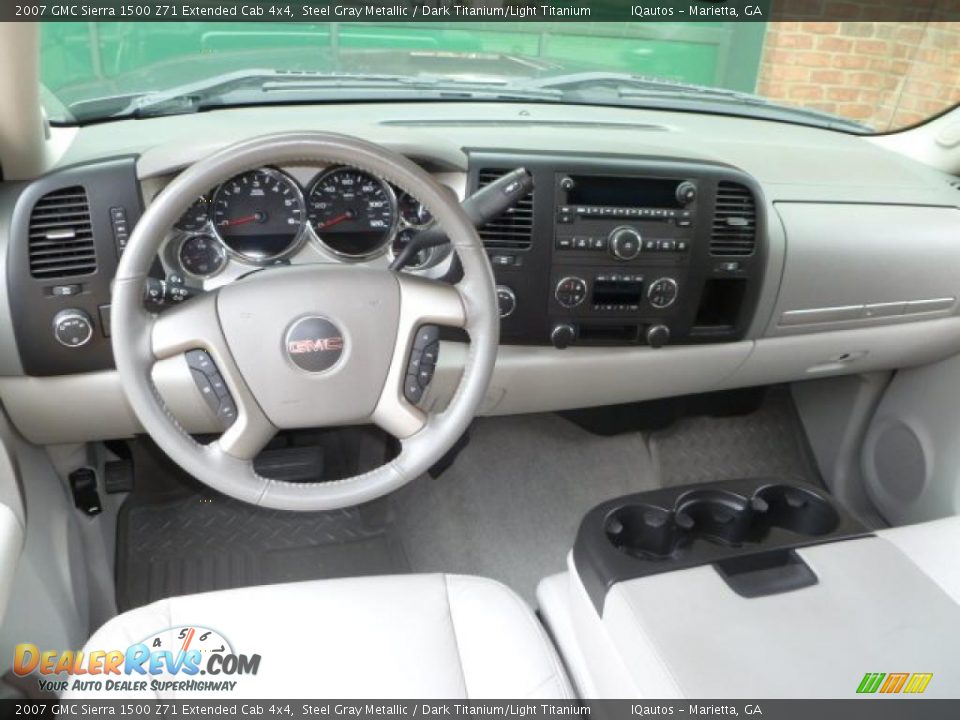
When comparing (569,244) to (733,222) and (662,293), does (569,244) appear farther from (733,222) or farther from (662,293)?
(733,222)

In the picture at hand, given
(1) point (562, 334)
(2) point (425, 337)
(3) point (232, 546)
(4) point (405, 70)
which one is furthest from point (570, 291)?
(3) point (232, 546)

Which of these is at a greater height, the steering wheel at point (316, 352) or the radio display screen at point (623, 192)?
the radio display screen at point (623, 192)

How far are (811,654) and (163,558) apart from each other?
60.8 inches

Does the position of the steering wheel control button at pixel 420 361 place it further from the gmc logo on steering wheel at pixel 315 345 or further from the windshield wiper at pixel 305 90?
the windshield wiper at pixel 305 90

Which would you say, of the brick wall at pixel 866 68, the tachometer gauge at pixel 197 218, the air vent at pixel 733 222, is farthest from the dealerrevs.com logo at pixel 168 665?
the brick wall at pixel 866 68

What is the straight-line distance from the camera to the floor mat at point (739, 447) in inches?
95.3

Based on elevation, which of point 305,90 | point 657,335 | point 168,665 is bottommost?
point 168,665

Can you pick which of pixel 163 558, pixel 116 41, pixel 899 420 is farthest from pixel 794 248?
pixel 163 558

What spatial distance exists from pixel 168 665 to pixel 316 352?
1.70 feet

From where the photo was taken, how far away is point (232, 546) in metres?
2.03

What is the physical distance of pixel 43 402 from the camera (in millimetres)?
1489

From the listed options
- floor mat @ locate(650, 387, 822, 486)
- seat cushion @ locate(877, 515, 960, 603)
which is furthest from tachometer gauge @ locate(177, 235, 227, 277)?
floor mat @ locate(650, 387, 822, 486)

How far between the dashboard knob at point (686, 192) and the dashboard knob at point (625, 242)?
120mm

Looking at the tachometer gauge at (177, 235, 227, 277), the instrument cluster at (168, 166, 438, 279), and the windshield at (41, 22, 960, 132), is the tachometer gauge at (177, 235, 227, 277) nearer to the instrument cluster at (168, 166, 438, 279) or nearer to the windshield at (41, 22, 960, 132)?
the instrument cluster at (168, 166, 438, 279)
